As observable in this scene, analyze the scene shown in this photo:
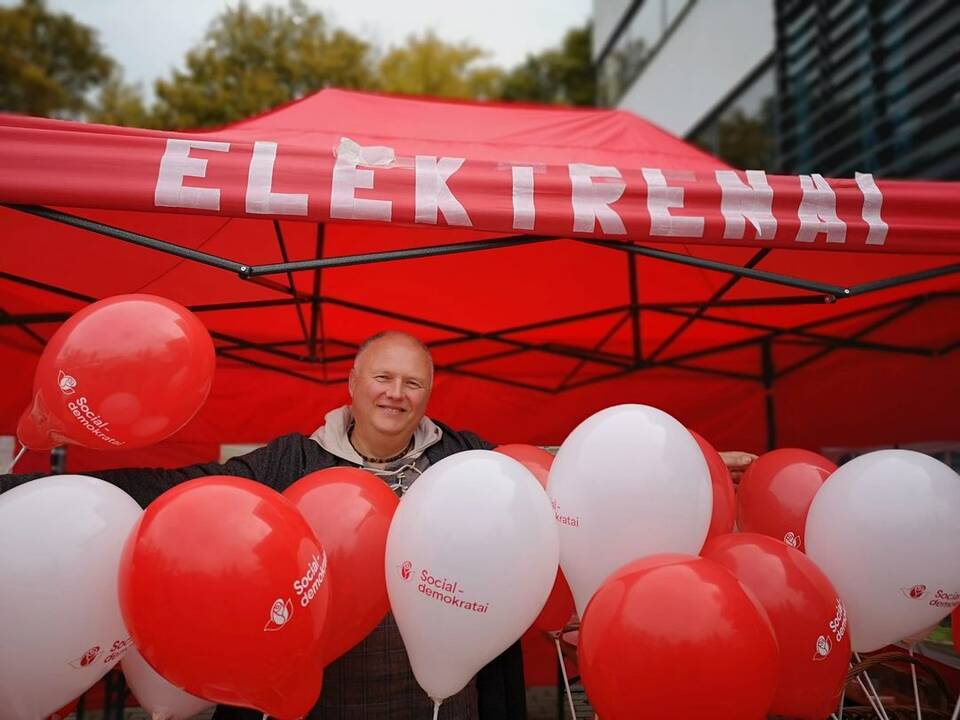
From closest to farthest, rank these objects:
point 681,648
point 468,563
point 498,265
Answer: point 681,648 → point 468,563 → point 498,265

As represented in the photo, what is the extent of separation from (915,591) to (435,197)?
1.54 metres

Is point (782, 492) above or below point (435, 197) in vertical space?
below

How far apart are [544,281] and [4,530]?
8.12ft

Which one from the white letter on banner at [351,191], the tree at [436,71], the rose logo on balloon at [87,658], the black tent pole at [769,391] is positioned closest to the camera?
the rose logo on balloon at [87,658]

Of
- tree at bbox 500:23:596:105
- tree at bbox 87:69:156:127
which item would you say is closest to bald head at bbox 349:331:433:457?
tree at bbox 87:69:156:127

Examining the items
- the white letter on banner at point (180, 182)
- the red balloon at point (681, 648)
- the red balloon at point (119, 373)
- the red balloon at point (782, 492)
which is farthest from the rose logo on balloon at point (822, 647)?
the white letter on banner at point (180, 182)

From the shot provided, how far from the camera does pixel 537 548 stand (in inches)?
56.9

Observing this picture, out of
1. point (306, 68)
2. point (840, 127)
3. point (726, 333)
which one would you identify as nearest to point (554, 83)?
point (306, 68)

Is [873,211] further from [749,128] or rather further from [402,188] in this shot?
[749,128]

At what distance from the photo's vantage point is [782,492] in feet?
6.84

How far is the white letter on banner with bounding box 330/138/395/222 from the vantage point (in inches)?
70.2

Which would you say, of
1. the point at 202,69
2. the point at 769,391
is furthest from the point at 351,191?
the point at 202,69

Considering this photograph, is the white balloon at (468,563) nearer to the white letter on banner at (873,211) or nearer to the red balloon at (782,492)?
the red balloon at (782,492)

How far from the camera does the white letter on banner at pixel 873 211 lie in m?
2.00
